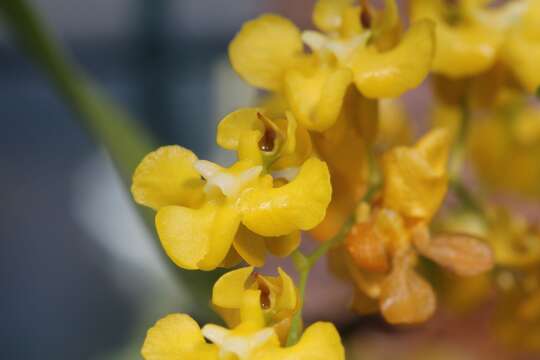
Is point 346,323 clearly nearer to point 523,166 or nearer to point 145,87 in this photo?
point 523,166

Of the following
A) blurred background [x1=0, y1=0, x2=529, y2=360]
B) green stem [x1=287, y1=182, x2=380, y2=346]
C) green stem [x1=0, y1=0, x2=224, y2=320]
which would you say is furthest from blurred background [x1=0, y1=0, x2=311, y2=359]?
green stem [x1=287, y1=182, x2=380, y2=346]

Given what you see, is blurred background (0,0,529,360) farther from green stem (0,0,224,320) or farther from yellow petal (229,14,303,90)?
yellow petal (229,14,303,90)

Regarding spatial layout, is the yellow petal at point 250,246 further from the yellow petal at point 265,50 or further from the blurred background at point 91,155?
the blurred background at point 91,155

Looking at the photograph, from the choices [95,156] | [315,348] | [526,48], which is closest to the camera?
[315,348]

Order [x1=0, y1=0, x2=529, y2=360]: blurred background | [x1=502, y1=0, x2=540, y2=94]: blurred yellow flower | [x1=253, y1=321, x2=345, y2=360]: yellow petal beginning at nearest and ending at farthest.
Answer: [x1=253, y1=321, x2=345, y2=360]: yellow petal < [x1=502, y1=0, x2=540, y2=94]: blurred yellow flower < [x1=0, y1=0, x2=529, y2=360]: blurred background

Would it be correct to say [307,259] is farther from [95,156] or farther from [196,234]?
[95,156]

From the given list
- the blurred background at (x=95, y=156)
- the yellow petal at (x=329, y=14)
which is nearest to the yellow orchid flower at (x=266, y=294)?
the yellow petal at (x=329, y=14)

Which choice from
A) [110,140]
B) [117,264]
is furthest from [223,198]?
[117,264]

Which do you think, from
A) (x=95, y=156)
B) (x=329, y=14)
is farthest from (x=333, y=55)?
(x=95, y=156)
